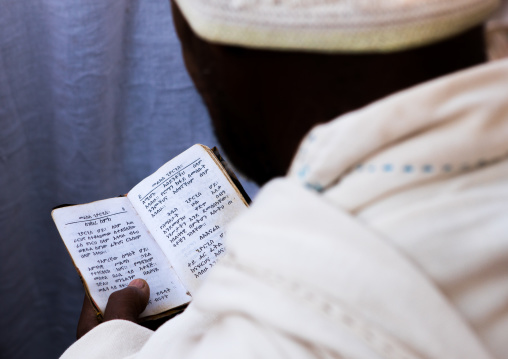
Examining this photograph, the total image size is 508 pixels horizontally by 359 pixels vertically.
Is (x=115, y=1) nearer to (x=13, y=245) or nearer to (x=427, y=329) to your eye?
(x=13, y=245)

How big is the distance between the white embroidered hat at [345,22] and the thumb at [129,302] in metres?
0.48

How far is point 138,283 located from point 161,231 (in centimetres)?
9

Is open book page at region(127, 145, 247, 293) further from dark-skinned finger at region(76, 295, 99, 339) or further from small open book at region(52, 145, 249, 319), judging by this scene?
dark-skinned finger at region(76, 295, 99, 339)

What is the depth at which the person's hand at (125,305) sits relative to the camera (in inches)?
Result: 30.3

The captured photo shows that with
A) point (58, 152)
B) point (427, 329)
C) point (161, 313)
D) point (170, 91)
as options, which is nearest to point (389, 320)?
point (427, 329)

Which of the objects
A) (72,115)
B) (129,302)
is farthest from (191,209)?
(72,115)

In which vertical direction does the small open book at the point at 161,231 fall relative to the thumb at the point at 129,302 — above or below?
above

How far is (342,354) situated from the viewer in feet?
1.38

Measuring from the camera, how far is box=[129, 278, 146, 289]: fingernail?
828mm

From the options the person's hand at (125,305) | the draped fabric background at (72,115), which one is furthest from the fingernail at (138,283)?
the draped fabric background at (72,115)

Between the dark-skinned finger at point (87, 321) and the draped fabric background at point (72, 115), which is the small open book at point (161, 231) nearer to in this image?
the dark-skinned finger at point (87, 321)

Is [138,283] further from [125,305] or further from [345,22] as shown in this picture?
[345,22]

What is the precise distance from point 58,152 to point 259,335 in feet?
2.74

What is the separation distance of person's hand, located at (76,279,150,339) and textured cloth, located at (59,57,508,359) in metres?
0.36
